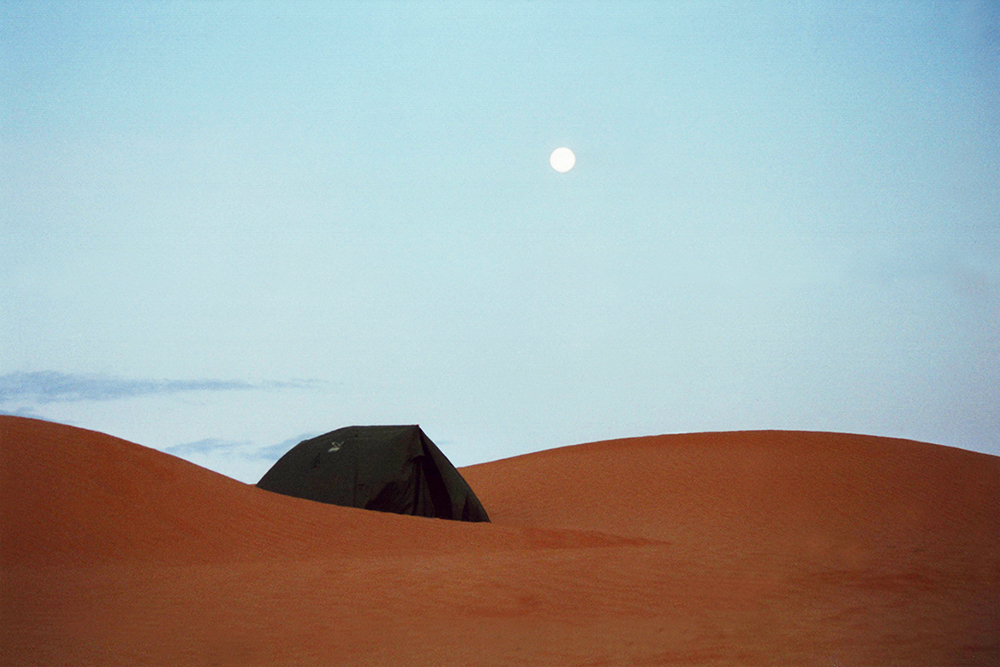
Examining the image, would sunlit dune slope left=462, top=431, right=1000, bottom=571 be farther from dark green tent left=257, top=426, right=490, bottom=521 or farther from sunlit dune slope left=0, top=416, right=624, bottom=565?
sunlit dune slope left=0, top=416, right=624, bottom=565

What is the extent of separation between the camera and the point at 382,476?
13.6m

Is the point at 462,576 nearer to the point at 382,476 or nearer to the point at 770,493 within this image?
the point at 382,476

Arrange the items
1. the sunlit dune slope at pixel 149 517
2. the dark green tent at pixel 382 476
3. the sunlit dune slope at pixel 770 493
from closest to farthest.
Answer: the sunlit dune slope at pixel 149 517, the sunlit dune slope at pixel 770 493, the dark green tent at pixel 382 476

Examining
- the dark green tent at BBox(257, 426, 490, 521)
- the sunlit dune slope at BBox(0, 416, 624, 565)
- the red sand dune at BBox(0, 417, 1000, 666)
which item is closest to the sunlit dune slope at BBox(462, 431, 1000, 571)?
the red sand dune at BBox(0, 417, 1000, 666)

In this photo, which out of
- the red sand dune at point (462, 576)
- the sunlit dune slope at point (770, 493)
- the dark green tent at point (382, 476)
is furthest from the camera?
the dark green tent at point (382, 476)

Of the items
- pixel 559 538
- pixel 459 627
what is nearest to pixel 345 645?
pixel 459 627

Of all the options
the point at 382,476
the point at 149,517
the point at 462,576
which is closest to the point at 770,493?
the point at 382,476

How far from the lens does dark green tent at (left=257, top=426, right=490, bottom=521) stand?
44.4ft

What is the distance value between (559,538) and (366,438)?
4.74 meters

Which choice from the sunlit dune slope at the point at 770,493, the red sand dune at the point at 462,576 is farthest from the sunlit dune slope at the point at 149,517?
the sunlit dune slope at the point at 770,493

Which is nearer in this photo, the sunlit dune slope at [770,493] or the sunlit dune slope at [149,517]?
the sunlit dune slope at [149,517]

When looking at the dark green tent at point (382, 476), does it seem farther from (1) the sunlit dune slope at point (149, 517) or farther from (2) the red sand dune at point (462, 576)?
(2) the red sand dune at point (462, 576)

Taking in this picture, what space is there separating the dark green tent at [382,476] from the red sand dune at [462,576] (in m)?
1.76

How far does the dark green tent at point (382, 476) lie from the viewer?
13531 millimetres
